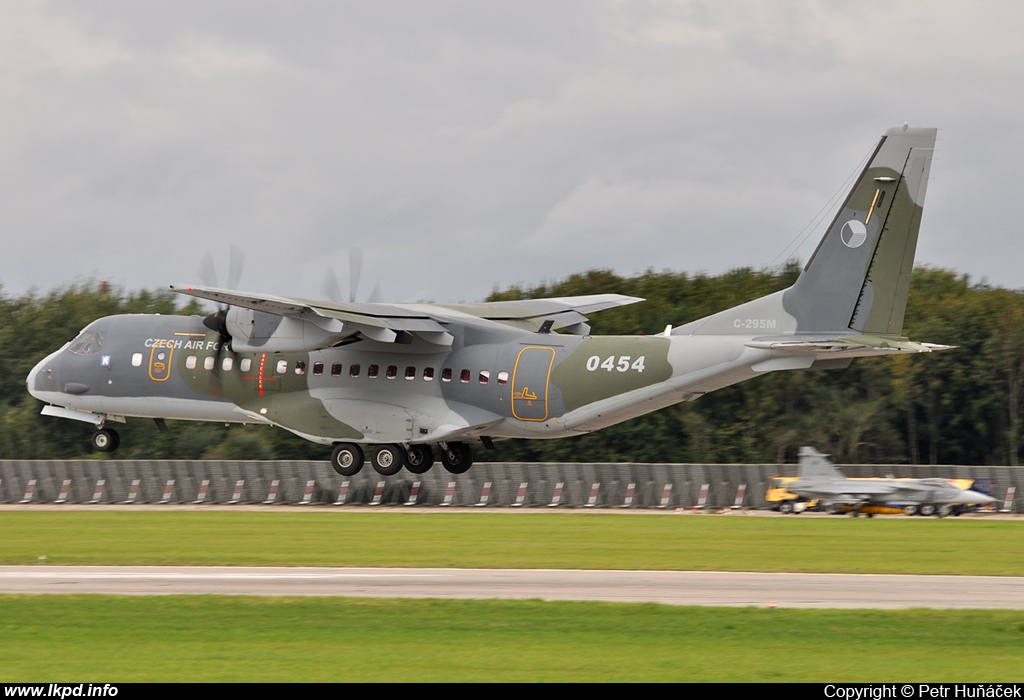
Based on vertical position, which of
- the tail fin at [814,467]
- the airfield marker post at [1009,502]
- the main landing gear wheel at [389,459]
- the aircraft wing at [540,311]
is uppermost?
the aircraft wing at [540,311]

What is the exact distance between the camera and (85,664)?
15.2 meters

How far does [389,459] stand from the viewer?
32938 millimetres

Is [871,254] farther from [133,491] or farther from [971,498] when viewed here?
[133,491]

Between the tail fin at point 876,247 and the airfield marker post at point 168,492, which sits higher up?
the tail fin at point 876,247

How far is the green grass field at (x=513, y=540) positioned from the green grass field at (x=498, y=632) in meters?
0.18

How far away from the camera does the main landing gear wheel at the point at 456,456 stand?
33.9 metres

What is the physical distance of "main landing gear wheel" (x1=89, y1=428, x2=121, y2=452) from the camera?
35.3m

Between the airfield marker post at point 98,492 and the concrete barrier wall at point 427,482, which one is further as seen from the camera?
the airfield marker post at point 98,492

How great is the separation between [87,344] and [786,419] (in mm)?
30535

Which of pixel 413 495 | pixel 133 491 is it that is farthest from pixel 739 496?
pixel 133 491

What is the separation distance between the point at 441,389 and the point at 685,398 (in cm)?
613

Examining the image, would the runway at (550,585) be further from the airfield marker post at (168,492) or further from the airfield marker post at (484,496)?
the airfield marker post at (168,492)

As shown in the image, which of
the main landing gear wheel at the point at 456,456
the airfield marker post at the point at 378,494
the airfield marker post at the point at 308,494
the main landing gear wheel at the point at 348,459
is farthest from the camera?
the airfield marker post at the point at 308,494

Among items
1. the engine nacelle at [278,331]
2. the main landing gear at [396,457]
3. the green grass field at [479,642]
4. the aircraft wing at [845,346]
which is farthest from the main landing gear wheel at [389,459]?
the green grass field at [479,642]
